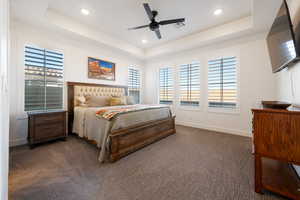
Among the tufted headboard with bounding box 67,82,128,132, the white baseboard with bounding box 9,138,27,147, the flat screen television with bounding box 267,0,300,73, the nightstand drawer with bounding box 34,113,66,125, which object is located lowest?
the white baseboard with bounding box 9,138,27,147

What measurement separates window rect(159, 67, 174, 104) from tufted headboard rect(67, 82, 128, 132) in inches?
70.5

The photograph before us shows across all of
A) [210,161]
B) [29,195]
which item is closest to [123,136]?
[29,195]

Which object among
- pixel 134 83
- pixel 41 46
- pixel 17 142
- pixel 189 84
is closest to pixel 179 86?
pixel 189 84

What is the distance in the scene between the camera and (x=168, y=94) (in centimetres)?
529

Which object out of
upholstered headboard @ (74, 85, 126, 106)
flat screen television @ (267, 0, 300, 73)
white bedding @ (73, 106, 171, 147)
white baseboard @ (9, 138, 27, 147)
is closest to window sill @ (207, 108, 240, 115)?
white bedding @ (73, 106, 171, 147)

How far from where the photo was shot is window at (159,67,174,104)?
17.0 feet

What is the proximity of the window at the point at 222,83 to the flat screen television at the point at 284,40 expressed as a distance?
5.61ft

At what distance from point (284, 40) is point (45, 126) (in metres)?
4.42

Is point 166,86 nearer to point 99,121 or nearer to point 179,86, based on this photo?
point 179,86

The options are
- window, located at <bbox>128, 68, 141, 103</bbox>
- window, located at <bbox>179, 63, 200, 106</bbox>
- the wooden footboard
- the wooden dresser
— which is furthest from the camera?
window, located at <bbox>128, 68, 141, 103</bbox>

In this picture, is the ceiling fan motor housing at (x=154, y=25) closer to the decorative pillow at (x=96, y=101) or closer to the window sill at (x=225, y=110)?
the decorative pillow at (x=96, y=101)

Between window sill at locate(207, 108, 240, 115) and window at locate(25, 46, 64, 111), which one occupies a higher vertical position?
window at locate(25, 46, 64, 111)

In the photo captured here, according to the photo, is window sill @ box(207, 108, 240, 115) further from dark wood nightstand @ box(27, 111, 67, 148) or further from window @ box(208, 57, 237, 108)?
dark wood nightstand @ box(27, 111, 67, 148)

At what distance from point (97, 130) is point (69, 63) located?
2.34m
